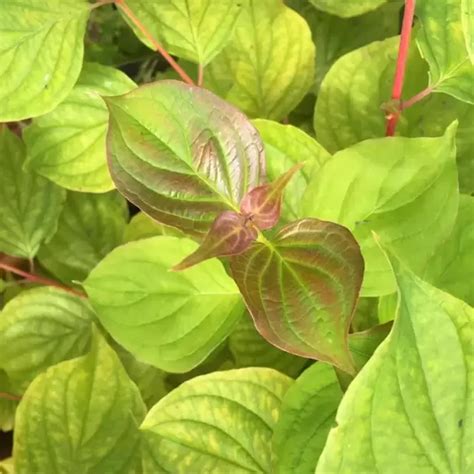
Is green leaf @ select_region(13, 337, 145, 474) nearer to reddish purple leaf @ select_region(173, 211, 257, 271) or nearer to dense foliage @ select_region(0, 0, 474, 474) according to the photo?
dense foliage @ select_region(0, 0, 474, 474)

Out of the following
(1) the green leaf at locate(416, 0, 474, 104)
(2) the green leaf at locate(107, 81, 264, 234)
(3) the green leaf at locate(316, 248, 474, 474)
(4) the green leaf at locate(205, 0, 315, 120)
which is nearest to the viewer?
(3) the green leaf at locate(316, 248, 474, 474)

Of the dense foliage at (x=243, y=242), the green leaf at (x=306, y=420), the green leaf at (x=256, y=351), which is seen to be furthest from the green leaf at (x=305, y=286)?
the green leaf at (x=256, y=351)

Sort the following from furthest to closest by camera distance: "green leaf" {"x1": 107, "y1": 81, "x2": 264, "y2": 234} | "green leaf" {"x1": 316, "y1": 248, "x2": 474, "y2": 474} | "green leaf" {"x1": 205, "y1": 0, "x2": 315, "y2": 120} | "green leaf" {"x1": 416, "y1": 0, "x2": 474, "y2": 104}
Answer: "green leaf" {"x1": 205, "y1": 0, "x2": 315, "y2": 120}, "green leaf" {"x1": 416, "y1": 0, "x2": 474, "y2": 104}, "green leaf" {"x1": 107, "y1": 81, "x2": 264, "y2": 234}, "green leaf" {"x1": 316, "y1": 248, "x2": 474, "y2": 474}

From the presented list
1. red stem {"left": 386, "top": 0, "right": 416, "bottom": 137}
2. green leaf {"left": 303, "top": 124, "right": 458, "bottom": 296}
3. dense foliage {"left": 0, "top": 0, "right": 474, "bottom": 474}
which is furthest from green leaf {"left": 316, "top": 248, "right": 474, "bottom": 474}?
red stem {"left": 386, "top": 0, "right": 416, "bottom": 137}

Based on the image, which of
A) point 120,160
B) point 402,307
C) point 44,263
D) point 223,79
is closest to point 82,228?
point 44,263

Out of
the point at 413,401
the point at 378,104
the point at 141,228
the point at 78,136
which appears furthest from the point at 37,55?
the point at 413,401

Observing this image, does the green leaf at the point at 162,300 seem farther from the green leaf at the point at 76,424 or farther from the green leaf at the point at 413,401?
the green leaf at the point at 413,401

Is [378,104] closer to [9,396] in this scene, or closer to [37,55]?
[37,55]

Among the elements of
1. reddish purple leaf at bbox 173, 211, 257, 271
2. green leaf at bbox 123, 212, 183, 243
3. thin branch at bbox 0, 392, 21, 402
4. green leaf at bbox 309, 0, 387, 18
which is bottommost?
thin branch at bbox 0, 392, 21, 402
